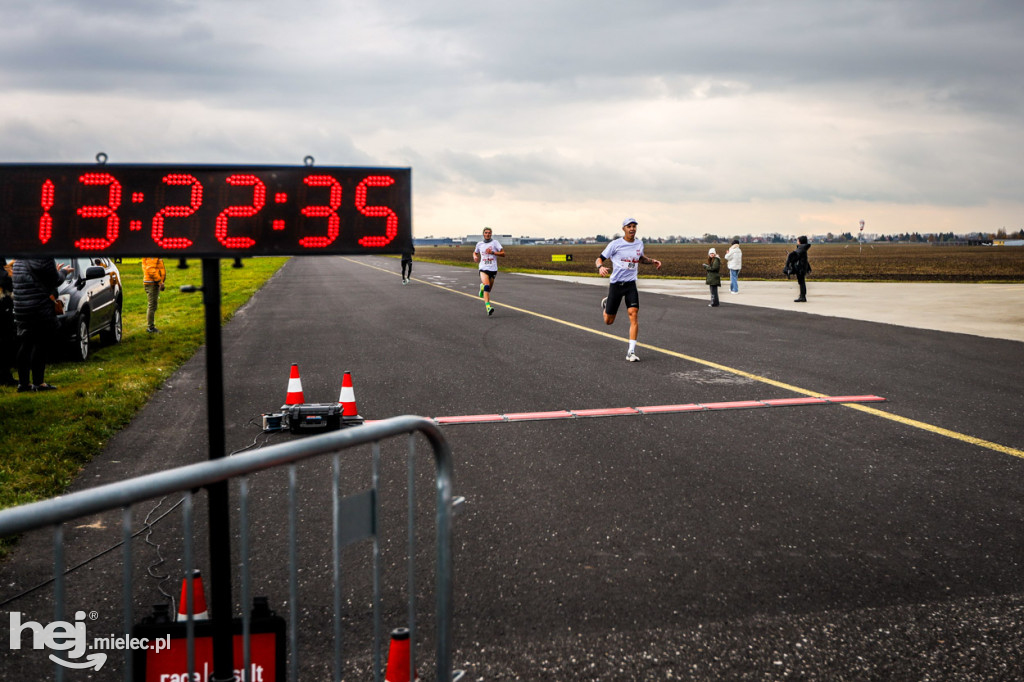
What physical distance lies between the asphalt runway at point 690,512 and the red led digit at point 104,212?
5.94 ft

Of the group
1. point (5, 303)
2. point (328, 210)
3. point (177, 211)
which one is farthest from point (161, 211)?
point (5, 303)

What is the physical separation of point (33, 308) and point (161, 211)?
6.97 meters

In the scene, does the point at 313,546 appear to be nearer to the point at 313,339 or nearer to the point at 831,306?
the point at 313,339

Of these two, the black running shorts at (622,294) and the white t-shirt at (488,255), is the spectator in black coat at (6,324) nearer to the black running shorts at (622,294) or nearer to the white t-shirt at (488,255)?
the black running shorts at (622,294)

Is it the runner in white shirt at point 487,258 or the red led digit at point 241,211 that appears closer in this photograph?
the red led digit at point 241,211

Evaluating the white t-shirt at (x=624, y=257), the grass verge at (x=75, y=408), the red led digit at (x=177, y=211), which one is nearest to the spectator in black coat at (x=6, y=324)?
the grass verge at (x=75, y=408)

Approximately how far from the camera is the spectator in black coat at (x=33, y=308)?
915 cm

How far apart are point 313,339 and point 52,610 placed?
10774 mm

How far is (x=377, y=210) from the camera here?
12.2 feet

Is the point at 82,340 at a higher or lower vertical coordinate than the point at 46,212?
lower

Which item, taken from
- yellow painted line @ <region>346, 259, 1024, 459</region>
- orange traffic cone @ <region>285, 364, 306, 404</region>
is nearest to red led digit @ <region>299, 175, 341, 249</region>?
orange traffic cone @ <region>285, 364, 306, 404</region>

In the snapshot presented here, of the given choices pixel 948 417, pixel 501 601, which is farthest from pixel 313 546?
pixel 948 417

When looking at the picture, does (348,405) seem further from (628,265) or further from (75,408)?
(628,265)

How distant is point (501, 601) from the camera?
3.98 m
